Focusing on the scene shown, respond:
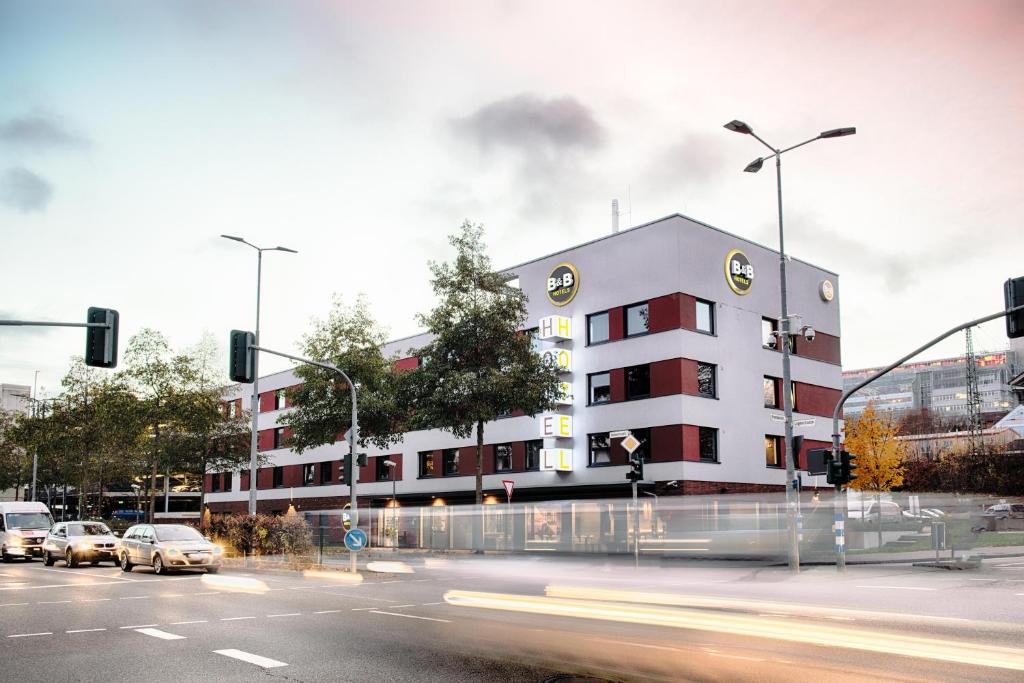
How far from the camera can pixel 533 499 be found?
4244 centimetres

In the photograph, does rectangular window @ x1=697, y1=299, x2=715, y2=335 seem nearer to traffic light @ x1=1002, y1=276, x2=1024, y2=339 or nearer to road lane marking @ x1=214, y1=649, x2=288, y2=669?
traffic light @ x1=1002, y1=276, x2=1024, y2=339

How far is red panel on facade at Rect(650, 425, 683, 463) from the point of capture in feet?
120

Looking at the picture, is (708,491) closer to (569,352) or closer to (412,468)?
(569,352)

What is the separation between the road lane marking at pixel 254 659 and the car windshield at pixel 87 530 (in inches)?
931

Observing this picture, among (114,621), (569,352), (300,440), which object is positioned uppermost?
(569,352)

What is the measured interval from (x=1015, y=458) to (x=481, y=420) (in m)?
44.9

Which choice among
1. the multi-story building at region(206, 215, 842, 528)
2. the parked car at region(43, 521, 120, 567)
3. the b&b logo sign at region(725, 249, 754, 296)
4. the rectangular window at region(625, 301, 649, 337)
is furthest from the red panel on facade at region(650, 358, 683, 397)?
the parked car at region(43, 521, 120, 567)

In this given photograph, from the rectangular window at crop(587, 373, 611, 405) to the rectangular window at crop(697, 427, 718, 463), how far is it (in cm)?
431

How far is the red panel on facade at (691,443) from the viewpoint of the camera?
36.5 metres

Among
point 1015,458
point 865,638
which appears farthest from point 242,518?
point 1015,458

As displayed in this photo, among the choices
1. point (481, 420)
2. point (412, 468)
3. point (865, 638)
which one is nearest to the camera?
point (865, 638)

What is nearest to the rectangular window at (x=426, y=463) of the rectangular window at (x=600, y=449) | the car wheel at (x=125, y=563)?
the rectangular window at (x=600, y=449)

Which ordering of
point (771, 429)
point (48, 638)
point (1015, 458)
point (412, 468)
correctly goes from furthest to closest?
point (1015, 458) < point (412, 468) < point (771, 429) < point (48, 638)

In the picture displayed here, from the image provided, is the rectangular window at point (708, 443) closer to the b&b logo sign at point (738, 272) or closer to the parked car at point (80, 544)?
the b&b logo sign at point (738, 272)
